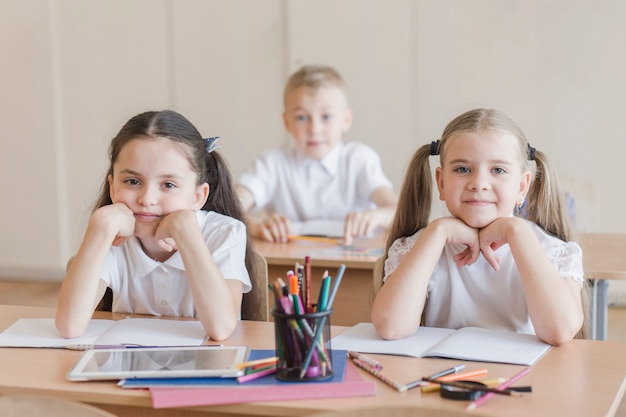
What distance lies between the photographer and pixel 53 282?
5402 millimetres

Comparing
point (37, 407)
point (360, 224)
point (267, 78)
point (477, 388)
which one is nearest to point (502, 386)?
point (477, 388)

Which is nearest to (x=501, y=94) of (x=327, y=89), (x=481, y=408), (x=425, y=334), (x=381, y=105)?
(x=381, y=105)

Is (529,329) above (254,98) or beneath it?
beneath

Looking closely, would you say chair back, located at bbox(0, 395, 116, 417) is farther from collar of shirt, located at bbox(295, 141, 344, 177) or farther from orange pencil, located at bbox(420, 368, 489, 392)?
collar of shirt, located at bbox(295, 141, 344, 177)

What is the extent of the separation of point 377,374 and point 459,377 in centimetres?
14

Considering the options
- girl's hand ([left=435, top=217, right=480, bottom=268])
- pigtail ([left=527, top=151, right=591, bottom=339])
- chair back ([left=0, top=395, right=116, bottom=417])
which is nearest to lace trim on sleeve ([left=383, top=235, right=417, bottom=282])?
girl's hand ([left=435, top=217, right=480, bottom=268])

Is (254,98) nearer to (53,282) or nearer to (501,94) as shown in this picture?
(501,94)

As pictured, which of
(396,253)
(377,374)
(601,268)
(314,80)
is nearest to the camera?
(377,374)

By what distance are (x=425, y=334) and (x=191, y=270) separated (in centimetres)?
49

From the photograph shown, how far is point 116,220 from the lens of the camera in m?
Answer: 1.94

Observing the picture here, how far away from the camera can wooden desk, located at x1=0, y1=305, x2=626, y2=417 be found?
1393 mm

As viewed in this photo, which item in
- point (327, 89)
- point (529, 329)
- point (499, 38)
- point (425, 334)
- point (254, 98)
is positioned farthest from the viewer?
point (254, 98)

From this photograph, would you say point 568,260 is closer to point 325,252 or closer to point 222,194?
point 222,194

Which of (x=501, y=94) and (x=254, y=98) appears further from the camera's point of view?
(x=254, y=98)
